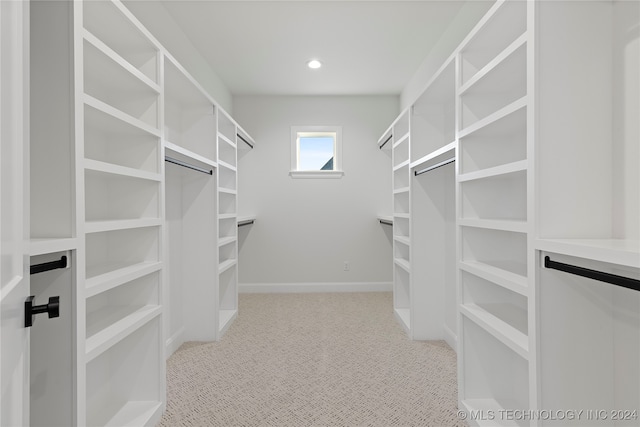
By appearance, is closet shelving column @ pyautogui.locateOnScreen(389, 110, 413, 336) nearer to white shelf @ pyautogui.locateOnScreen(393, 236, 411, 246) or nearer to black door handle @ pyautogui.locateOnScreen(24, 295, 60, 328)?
white shelf @ pyautogui.locateOnScreen(393, 236, 411, 246)

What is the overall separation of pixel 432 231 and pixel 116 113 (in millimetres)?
2398

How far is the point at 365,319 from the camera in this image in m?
3.44

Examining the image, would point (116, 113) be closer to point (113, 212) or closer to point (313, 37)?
point (113, 212)

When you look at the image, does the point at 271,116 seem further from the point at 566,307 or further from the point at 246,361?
the point at 566,307

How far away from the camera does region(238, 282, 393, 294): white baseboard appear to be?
15.0 feet

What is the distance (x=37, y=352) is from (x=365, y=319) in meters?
2.77

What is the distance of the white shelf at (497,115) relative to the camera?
1.29m

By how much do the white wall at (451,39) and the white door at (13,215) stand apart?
2.36m

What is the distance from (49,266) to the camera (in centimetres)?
108

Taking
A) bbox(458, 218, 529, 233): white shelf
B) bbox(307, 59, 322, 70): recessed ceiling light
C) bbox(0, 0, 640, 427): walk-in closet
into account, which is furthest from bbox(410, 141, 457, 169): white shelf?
bbox(307, 59, 322, 70): recessed ceiling light

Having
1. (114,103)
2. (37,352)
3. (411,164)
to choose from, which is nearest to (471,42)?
(411,164)

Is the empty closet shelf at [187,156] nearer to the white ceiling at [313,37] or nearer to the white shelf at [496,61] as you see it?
the white ceiling at [313,37]

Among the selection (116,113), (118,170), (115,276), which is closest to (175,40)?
(116,113)

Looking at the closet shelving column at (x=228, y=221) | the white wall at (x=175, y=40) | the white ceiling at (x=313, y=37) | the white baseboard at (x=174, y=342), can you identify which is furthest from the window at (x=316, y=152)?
the white baseboard at (x=174, y=342)
